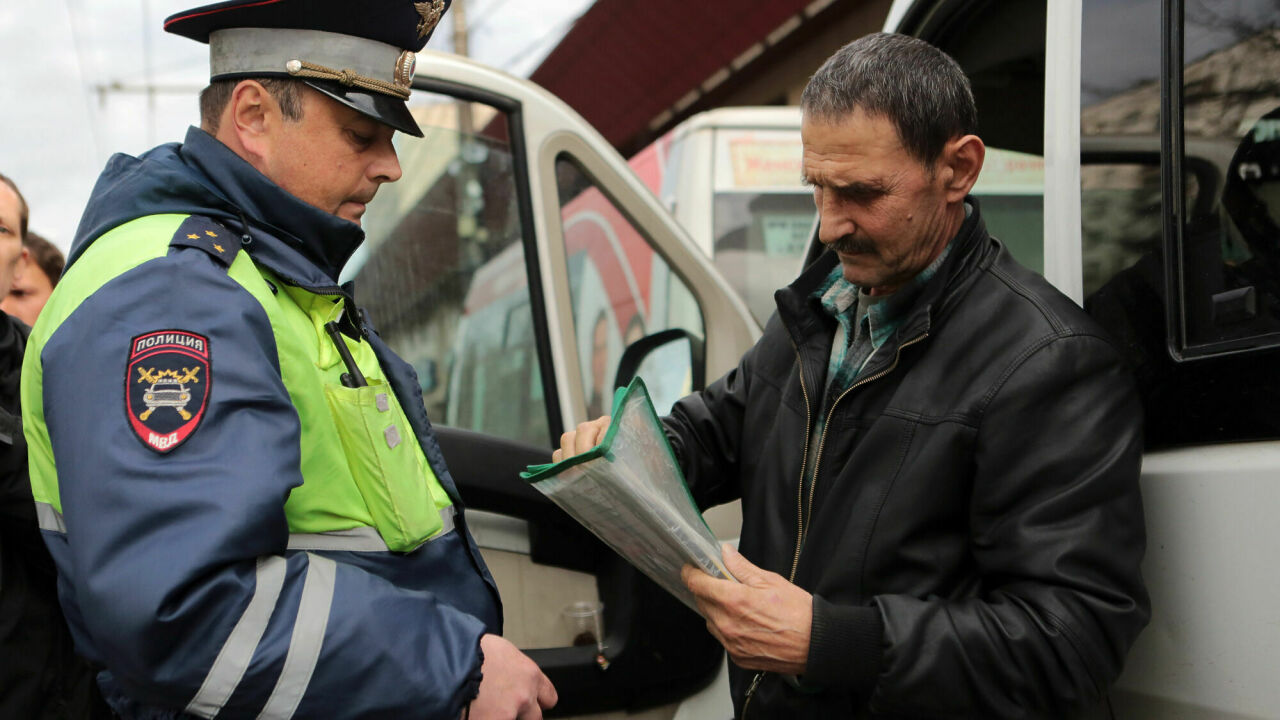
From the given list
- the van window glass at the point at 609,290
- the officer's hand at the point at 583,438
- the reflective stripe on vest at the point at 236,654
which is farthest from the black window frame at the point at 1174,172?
the van window glass at the point at 609,290

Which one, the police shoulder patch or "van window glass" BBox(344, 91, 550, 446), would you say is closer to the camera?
the police shoulder patch

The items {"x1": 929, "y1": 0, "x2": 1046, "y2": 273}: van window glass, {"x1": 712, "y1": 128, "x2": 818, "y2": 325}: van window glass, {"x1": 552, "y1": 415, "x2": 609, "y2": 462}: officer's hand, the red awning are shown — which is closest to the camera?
{"x1": 552, "y1": 415, "x2": 609, "y2": 462}: officer's hand

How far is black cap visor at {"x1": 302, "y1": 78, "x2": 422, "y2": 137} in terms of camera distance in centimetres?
164

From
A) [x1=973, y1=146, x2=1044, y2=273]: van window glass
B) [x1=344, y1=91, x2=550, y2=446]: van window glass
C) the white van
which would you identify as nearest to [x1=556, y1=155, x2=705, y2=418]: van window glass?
[x1=344, y1=91, x2=550, y2=446]: van window glass

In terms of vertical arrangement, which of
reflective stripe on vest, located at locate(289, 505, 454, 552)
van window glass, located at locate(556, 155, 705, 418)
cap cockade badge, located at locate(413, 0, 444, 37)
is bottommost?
reflective stripe on vest, located at locate(289, 505, 454, 552)

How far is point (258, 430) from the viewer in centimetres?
128

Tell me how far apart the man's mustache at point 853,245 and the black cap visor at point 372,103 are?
67 centimetres

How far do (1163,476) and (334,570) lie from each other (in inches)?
42.2

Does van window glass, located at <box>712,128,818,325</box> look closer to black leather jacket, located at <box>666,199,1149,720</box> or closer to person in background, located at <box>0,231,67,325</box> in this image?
person in background, located at <box>0,231,67,325</box>

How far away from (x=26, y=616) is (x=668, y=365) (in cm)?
209

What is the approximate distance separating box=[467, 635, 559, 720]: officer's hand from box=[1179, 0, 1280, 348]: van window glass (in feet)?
3.22

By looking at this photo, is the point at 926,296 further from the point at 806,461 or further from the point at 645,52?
the point at 645,52

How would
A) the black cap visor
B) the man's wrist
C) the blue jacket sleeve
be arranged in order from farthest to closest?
1. the black cap visor
2. the man's wrist
3. the blue jacket sleeve

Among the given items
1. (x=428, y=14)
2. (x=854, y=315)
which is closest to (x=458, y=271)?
(x=428, y=14)
